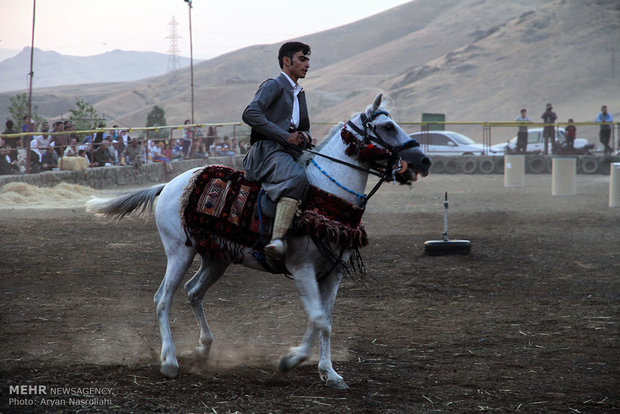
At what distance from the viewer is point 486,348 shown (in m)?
6.06

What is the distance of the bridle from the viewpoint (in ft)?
16.9

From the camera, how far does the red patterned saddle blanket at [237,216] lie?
5.13 meters

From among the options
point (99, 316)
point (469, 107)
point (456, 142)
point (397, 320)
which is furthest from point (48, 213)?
point (469, 107)

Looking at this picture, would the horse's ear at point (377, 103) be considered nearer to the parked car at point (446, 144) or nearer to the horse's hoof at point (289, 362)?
the horse's hoof at point (289, 362)

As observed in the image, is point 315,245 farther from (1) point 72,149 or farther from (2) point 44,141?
(1) point 72,149

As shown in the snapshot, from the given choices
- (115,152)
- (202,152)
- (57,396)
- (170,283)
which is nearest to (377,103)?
(170,283)

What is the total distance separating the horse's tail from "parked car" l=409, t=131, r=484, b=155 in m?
25.8

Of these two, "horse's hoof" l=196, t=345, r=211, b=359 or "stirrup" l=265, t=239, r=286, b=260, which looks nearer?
"stirrup" l=265, t=239, r=286, b=260

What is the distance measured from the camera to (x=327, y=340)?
5168mm

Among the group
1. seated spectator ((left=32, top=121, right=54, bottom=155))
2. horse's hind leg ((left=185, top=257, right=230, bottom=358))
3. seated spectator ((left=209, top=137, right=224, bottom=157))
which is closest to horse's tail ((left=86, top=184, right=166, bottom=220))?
horse's hind leg ((left=185, top=257, right=230, bottom=358))

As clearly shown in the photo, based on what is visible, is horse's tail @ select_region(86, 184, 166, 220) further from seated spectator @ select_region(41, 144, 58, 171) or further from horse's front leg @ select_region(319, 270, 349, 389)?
seated spectator @ select_region(41, 144, 58, 171)

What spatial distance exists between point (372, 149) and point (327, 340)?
1.50 m

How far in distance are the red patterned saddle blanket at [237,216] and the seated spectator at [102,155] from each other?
56.1 ft

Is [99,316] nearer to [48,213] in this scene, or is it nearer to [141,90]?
A: [48,213]
